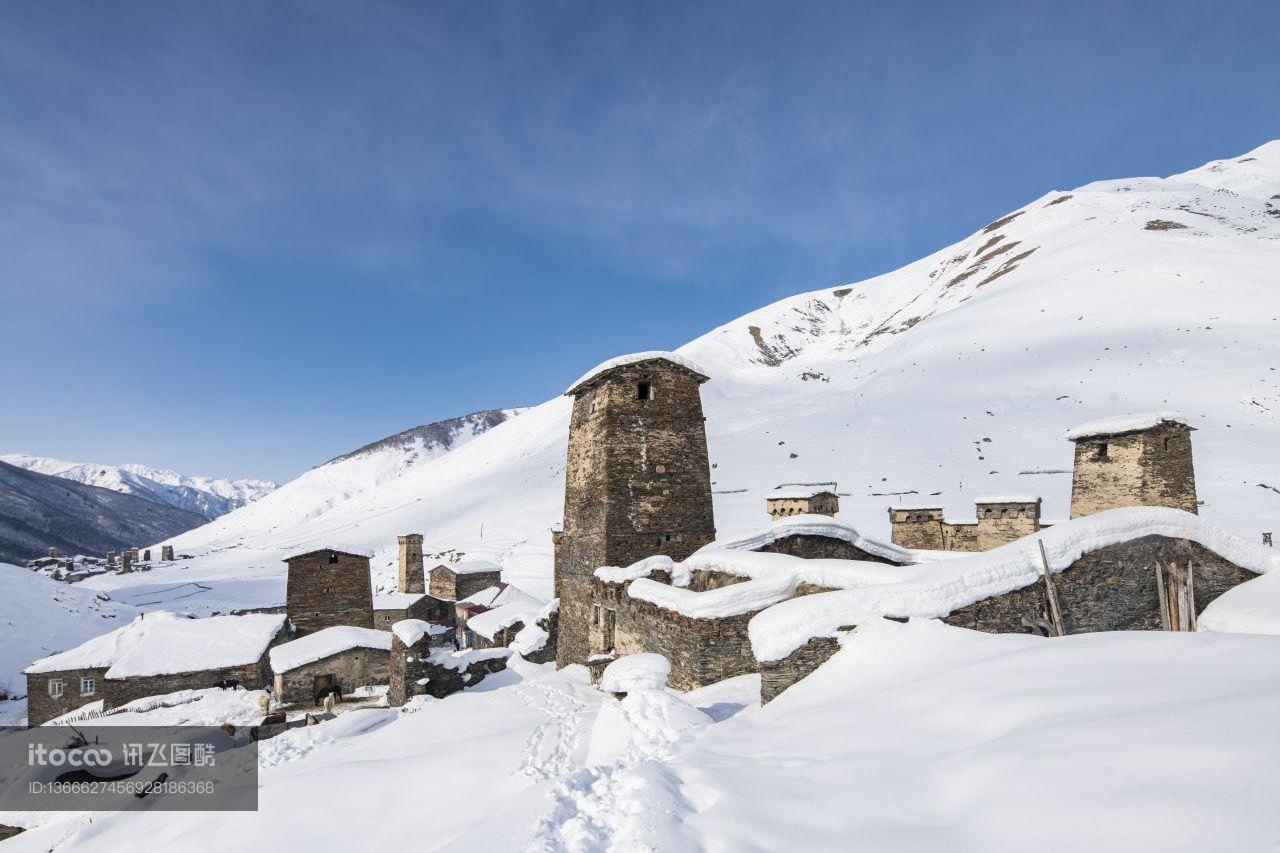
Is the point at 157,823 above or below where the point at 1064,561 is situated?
below

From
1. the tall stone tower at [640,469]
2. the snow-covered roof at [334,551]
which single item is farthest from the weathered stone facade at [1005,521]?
the snow-covered roof at [334,551]

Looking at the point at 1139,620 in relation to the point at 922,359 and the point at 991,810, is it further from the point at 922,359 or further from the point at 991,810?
the point at 922,359

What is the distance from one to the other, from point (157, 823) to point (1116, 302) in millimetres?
88057

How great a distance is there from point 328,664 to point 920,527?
25232 mm

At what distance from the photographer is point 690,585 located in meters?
14.2

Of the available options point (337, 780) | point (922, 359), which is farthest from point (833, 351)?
point (337, 780)

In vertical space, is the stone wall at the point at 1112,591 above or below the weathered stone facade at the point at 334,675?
above

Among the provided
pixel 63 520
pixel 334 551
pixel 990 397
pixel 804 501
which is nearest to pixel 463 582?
pixel 334 551

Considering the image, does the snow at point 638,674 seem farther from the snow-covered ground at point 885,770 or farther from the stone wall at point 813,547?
the stone wall at point 813,547

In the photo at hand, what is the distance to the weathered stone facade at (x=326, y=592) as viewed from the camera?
31453 mm

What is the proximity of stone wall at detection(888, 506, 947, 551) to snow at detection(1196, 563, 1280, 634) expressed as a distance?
12450 mm

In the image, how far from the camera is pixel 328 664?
24406 mm

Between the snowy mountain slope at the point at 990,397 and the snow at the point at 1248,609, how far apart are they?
15027mm

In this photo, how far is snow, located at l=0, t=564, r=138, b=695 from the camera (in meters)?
38.4
